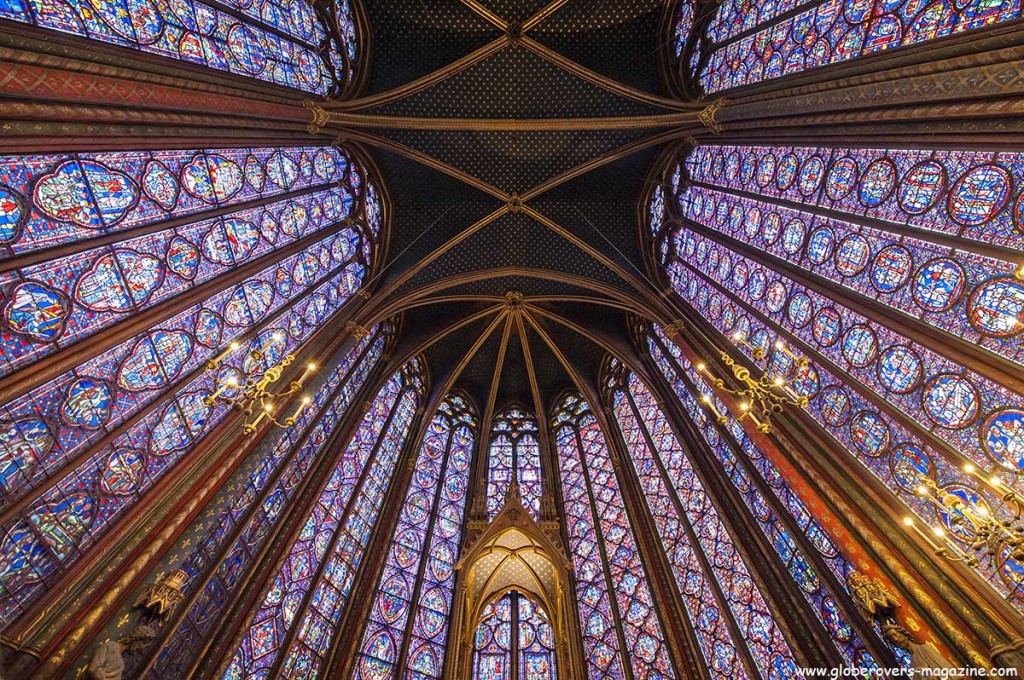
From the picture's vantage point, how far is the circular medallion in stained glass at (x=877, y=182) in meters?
7.28

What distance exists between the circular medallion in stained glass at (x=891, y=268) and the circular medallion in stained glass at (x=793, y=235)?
1581 mm

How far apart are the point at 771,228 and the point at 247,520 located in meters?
10.3

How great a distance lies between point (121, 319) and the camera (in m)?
7.06

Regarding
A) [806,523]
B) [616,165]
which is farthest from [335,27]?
[806,523]

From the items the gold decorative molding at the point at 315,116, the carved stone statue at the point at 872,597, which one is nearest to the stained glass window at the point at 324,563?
the gold decorative molding at the point at 315,116

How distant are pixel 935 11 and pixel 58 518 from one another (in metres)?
11.9

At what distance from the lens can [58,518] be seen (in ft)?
A: 20.0

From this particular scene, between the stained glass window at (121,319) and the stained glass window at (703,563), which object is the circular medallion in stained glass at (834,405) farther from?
the stained glass window at (121,319)

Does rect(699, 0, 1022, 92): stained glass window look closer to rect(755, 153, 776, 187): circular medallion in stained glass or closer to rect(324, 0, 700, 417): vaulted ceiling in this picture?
rect(324, 0, 700, 417): vaulted ceiling

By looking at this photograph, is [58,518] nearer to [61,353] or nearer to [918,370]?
[61,353]

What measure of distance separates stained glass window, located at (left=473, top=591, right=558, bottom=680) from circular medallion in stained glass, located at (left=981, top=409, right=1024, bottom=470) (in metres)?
7.18

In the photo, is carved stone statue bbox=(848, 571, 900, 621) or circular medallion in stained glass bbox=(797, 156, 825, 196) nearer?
carved stone statue bbox=(848, 571, 900, 621)

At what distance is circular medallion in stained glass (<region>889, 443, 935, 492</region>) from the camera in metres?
6.42

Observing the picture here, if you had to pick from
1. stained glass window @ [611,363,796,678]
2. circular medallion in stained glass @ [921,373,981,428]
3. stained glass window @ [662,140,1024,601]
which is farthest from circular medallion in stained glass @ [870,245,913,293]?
stained glass window @ [611,363,796,678]
